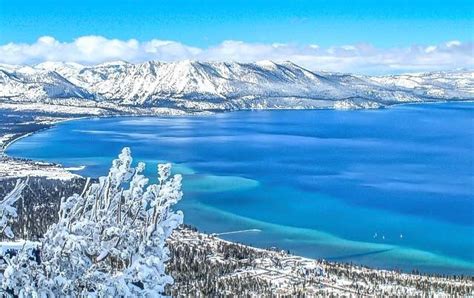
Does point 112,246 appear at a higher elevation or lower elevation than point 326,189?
higher

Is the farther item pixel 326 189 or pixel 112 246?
pixel 326 189

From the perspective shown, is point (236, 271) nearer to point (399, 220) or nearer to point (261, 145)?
point (399, 220)

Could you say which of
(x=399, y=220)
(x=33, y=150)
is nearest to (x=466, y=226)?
(x=399, y=220)

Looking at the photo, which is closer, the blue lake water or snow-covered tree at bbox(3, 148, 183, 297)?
snow-covered tree at bbox(3, 148, 183, 297)

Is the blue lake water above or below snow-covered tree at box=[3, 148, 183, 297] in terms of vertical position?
below
